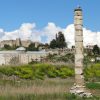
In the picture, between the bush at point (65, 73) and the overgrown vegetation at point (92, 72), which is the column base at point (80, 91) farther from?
the bush at point (65, 73)

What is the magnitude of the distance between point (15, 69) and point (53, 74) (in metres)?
3.45

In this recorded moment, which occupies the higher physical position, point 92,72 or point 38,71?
point 38,71

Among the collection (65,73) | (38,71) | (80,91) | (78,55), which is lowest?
(80,91)

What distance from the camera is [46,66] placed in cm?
3972

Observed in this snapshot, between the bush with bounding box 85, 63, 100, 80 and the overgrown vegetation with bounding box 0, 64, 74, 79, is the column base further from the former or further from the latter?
the bush with bounding box 85, 63, 100, 80

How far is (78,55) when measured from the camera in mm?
22438

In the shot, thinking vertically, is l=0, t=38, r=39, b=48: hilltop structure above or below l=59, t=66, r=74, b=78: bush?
above

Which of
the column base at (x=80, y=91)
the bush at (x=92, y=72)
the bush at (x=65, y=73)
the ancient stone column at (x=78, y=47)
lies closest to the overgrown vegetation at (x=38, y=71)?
the bush at (x=65, y=73)

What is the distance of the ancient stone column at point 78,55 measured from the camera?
2202 cm

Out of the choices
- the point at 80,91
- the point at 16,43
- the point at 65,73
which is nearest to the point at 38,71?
the point at 65,73

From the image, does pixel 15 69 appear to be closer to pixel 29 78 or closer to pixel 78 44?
pixel 29 78

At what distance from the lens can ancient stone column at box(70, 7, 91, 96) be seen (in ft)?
72.2

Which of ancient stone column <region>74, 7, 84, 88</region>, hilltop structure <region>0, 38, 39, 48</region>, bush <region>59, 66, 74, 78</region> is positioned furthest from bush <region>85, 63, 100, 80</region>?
hilltop structure <region>0, 38, 39, 48</region>

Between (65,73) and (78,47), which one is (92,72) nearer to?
(65,73)
